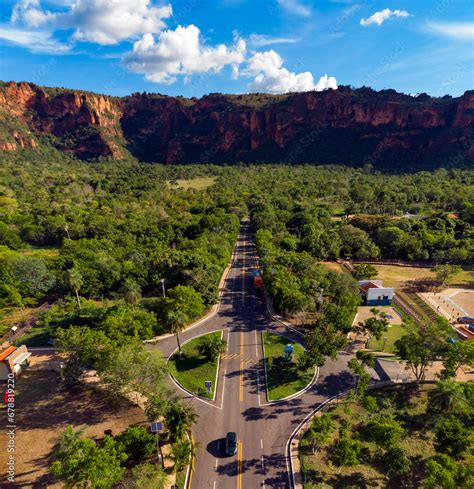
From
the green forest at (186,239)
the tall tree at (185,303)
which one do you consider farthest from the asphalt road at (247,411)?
the green forest at (186,239)

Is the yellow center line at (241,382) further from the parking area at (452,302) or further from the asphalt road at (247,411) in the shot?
the parking area at (452,302)

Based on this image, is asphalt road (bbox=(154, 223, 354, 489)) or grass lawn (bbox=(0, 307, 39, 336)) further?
grass lawn (bbox=(0, 307, 39, 336))

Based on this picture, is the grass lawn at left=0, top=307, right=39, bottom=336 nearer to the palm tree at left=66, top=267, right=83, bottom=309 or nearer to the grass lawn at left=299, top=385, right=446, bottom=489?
the palm tree at left=66, top=267, right=83, bottom=309

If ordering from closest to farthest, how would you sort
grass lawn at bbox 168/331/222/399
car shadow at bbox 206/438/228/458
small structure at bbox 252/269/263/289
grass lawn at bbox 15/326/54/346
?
car shadow at bbox 206/438/228/458
grass lawn at bbox 168/331/222/399
grass lawn at bbox 15/326/54/346
small structure at bbox 252/269/263/289

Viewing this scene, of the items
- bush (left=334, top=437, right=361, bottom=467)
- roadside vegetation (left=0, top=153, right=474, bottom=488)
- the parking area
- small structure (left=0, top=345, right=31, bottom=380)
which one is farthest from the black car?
the parking area

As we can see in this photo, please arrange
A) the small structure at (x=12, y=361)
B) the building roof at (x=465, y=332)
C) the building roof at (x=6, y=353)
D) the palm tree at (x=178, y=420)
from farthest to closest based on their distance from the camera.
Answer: the building roof at (x=465, y=332) < the building roof at (x=6, y=353) < the small structure at (x=12, y=361) < the palm tree at (x=178, y=420)

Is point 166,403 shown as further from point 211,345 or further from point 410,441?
point 410,441

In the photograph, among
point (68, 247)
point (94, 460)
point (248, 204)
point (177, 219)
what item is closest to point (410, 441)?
point (94, 460)

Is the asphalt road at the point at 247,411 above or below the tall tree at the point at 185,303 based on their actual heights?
below
